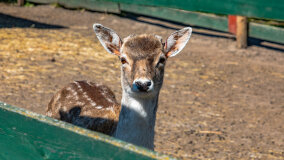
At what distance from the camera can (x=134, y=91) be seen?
154 inches

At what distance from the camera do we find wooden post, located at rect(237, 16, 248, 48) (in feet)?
35.5

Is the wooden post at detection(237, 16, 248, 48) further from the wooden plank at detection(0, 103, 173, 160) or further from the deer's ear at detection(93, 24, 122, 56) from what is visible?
the wooden plank at detection(0, 103, 173, 160)

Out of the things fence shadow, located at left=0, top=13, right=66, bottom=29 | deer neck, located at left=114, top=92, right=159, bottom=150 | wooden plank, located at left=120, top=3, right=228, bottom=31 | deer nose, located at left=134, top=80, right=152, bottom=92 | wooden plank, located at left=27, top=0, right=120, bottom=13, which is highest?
deer nose, located at left=134, top=80, right=152, bottom=92

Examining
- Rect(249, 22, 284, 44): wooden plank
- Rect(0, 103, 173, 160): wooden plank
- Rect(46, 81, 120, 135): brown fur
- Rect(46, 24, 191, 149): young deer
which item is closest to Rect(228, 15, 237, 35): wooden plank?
Rect(249, 22, 284, 44): wooden plank

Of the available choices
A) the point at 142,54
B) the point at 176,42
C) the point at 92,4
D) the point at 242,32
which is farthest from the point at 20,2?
the point at 142,54

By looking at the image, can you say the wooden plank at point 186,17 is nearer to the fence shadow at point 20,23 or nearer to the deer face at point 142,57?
the fence shadow at point 20,23

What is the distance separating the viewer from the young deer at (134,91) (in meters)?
3.96

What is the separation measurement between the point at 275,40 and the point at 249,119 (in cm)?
472

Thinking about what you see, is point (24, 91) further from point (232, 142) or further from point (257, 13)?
point (257, 13)

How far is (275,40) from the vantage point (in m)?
11.0

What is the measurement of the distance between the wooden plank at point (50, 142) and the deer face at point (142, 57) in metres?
1.82

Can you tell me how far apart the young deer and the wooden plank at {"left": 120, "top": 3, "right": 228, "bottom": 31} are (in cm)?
754

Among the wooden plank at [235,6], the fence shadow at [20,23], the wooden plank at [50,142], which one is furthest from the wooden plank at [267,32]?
the wooden plank at [50,142]

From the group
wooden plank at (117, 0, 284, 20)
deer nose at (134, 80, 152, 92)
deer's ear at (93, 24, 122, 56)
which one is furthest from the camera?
wooden plank at (117, 0, 284, 20)
